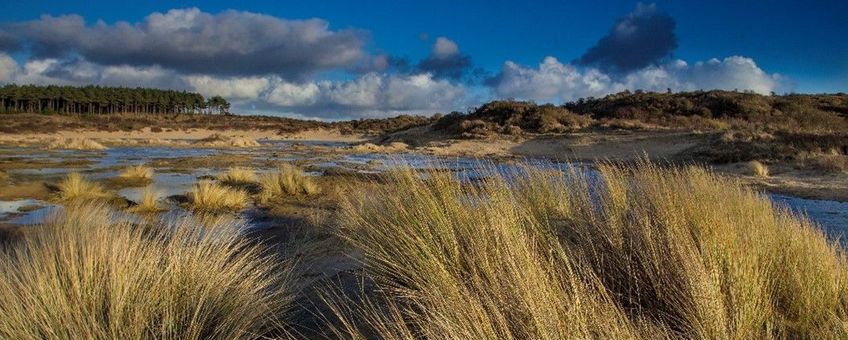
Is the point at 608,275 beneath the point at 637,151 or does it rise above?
beneath

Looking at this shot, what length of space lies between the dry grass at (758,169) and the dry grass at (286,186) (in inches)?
448

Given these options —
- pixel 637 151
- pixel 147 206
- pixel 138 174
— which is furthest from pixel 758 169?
pixel 138 174

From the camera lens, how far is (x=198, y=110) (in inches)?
3858

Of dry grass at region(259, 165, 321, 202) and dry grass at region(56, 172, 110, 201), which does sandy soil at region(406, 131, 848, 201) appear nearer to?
dry grass at region(259, 165, 321, 202)

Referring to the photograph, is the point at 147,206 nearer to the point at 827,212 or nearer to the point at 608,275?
the point at 608,275

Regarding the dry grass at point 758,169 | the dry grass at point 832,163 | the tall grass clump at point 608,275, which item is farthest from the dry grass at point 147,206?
the dry grass at point 832,163

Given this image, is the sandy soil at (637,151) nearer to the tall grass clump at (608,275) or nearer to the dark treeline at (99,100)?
the tall grass clump at (608,275)

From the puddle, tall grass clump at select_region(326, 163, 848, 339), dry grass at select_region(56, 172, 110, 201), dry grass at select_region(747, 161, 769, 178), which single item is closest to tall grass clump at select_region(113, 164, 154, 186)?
dry grass at select_region(56, 172, 110, 201)

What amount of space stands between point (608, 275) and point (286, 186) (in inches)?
383

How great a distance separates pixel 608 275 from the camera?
11.8 feet

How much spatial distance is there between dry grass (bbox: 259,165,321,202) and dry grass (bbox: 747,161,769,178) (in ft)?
37.3

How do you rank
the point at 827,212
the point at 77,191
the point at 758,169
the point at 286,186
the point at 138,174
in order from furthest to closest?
the point at 758,169 → the point at 138,174 → the point at 286,186 → the point at 77,191 → the point at 827,212

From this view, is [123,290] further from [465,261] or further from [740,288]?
[740,288]

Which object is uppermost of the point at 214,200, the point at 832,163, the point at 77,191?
the point at 832,163
